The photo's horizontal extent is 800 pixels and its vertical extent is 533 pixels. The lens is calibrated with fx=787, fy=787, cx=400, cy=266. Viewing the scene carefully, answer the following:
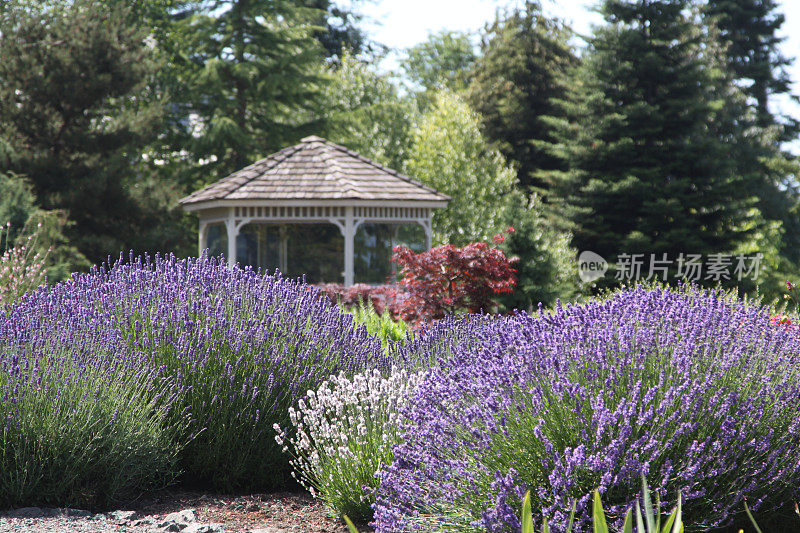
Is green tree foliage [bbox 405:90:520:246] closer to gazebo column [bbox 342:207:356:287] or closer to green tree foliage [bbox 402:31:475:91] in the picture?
gazebo column [bbox 342:207:356:287]

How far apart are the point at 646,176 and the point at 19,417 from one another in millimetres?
17210

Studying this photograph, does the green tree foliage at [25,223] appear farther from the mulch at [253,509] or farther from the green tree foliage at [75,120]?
the mulch at [253,509]

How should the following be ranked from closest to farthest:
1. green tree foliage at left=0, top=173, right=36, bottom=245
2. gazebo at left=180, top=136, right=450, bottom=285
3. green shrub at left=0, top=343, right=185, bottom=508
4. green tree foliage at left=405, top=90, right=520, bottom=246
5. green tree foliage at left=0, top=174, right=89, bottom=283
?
green shrub at left=0, top=343, right=185, bottom=508, green tree foliage at left=0, top=174, right=89, bottom=283, green tree foliage at left=0, top=173, right=36, bottom=245, gazebo at left=180, top=136, right=450, bottom=285, green tree foliage at left=405, top=90, right=520, bottom=246

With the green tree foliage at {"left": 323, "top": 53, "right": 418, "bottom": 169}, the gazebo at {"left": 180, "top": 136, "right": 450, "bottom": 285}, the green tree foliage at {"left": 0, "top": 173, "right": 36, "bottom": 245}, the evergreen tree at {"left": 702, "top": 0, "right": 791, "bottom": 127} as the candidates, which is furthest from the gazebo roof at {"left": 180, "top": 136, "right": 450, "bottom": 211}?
the evergreen tree at {"left": 702, "top": 0, "right": 791, "bottom": 127}

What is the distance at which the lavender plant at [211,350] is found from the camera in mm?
4578

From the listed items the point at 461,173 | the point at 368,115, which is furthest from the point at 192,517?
the point at 368,115

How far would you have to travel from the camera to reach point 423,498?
3.34 metres

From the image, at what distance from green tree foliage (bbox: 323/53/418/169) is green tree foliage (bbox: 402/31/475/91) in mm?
7676

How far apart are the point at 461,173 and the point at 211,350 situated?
→ 20.6 meters

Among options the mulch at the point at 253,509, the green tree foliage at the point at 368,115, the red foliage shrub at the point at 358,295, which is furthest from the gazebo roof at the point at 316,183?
the mulch at the point at 253,509

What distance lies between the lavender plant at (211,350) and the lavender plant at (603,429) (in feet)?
3.98

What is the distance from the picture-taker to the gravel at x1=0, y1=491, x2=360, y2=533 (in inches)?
148

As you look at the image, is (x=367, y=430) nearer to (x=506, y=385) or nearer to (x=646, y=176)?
(x=506, y=385)

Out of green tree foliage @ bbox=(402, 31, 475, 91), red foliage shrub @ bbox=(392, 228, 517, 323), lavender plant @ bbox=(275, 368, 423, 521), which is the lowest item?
lavender plant @ bbox=(275, 368, 423, 521)
